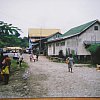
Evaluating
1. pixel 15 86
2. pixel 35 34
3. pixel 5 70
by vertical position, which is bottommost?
pixel 15 86

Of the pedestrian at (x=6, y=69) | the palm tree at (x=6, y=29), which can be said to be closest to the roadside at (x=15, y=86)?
the pedestrian at (x=6, y=69)

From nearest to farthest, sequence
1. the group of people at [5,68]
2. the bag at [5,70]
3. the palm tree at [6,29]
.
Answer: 1. the palm tree at [6,29]
2. the group of people at [5,68]
3. the bag at [5,70]

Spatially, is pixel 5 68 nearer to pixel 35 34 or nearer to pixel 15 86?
pixel 15 86

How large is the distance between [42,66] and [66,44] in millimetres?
3590

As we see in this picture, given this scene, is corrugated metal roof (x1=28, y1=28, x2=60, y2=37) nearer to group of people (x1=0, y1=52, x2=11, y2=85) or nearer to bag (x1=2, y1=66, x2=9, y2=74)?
group of people (x1=0, y1=52, x2=11, y2=85)

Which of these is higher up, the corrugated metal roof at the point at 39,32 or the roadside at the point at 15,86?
the corrugated metal roof at the point at 39,32

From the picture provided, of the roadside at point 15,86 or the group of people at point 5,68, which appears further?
the group of people at point 5,68

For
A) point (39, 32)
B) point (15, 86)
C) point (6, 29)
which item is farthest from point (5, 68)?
point (39, 32)

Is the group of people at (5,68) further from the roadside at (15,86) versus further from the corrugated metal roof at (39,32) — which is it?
the corrugated metal roof at (39,32)

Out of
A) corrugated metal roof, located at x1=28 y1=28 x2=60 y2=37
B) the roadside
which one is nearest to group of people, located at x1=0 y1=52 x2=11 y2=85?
the roadside

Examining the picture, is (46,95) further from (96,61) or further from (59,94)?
(96,61)

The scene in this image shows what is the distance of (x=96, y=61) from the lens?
6.85 m

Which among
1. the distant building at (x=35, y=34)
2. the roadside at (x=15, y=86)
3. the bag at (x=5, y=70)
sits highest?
the distant building at (x=35, y=34)

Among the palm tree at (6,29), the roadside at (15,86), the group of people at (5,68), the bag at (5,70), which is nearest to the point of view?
the roadside at (15,86)
